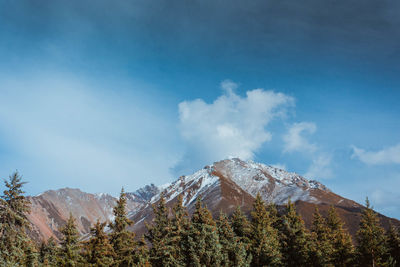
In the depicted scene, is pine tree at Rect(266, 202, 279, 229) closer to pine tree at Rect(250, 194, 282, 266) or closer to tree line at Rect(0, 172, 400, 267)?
tree line at Rect(0, 172, 400, 267)

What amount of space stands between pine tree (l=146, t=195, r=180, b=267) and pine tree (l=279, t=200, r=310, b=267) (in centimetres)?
1682

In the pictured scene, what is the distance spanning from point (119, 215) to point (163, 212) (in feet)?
34.1

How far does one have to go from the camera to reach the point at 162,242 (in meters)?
37.7

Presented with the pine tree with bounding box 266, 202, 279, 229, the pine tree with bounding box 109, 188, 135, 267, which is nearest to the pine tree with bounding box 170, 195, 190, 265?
the pine tree with bounding box 109, 188, 135, 267

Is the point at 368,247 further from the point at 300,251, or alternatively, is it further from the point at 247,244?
the point at 247,244

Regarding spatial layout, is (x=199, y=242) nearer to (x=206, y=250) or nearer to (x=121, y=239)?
(x=206, y=250)

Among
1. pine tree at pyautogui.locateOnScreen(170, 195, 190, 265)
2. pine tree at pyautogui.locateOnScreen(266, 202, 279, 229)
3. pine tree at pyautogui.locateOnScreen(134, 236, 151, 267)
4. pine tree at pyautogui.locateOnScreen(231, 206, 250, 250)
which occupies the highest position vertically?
pine tree at pyautogui.locateOnScreen(266, 202, 279, 229)

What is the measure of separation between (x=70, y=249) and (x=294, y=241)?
2924 cm

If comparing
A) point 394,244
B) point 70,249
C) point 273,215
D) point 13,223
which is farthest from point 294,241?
point 13,223

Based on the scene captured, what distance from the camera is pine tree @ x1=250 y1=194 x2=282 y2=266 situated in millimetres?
38406

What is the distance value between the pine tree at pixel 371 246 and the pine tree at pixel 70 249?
36393mm

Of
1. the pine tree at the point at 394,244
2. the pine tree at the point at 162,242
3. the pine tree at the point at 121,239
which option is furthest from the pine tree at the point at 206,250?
the pine tree at the point at 394,244

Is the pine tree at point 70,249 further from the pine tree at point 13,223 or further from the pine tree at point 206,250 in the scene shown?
the pine tree at point 206,250

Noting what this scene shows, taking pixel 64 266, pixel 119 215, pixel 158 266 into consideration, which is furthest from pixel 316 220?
pixel 64 266
